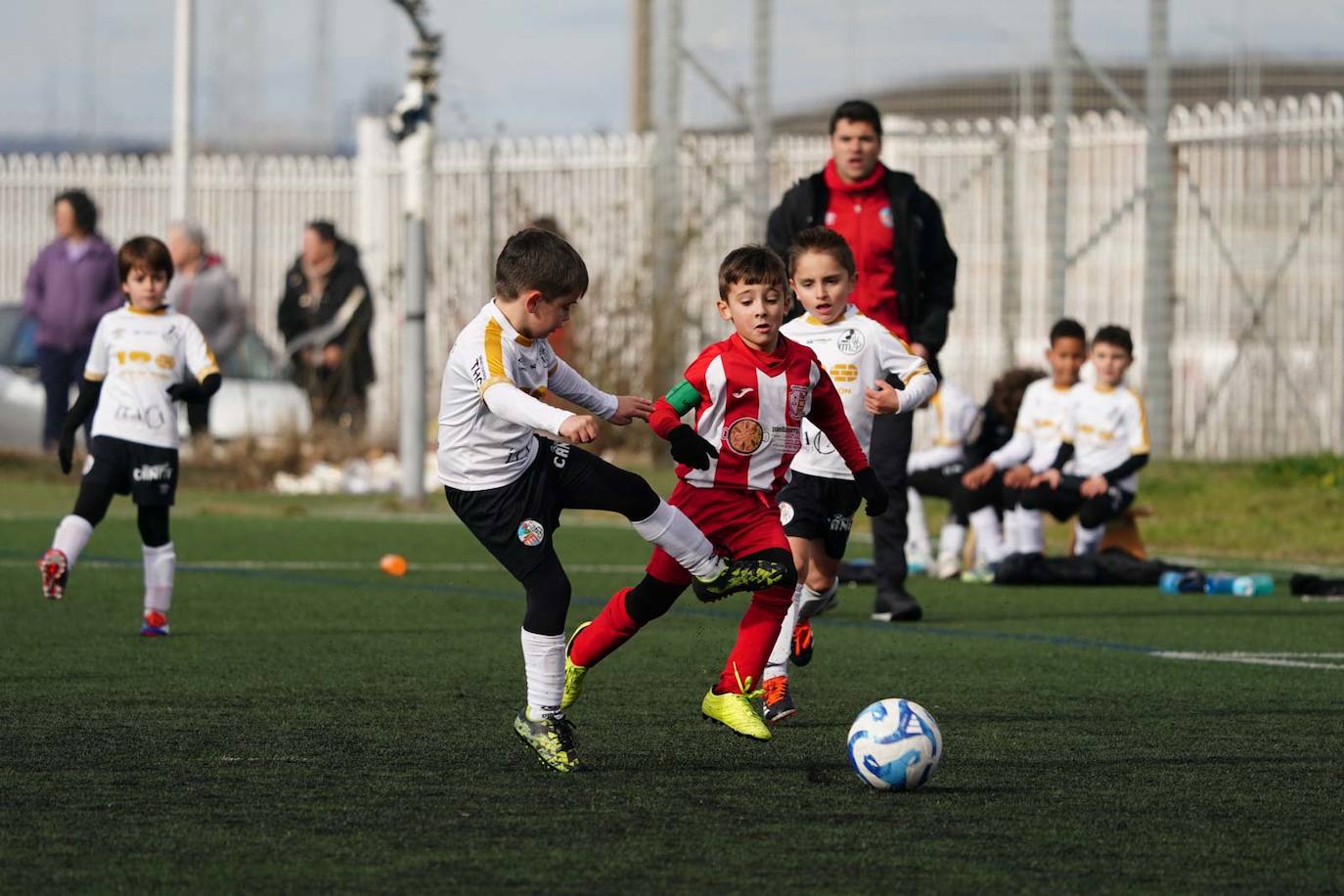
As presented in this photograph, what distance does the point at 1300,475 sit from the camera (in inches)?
676

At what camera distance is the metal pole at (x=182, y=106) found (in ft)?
83.2

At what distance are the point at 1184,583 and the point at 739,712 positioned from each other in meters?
5.97

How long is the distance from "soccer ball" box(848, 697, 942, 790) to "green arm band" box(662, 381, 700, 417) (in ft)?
3.96

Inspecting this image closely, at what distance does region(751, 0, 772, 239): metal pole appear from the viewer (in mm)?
21422

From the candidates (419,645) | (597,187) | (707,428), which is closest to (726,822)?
(707,428)

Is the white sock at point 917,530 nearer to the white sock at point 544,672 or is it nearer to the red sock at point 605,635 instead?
the red sock at point 605,635

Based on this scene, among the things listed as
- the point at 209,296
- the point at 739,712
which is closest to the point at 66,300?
the point at 209,296

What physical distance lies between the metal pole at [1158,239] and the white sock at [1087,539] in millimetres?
6128

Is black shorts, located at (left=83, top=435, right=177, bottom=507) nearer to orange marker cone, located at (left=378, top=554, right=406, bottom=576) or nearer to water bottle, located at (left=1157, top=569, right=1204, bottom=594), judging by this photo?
orange marker cone, located at (left=378, top=554, right=406, bottom=576)

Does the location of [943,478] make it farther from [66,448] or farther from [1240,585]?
[66,448]

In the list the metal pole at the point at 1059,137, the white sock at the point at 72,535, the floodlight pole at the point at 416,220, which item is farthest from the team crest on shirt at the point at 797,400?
the metal pole at the point at 1059,137

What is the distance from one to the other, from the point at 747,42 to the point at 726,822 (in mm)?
17564

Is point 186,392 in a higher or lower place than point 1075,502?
higher

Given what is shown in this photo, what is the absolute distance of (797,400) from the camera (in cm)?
710
